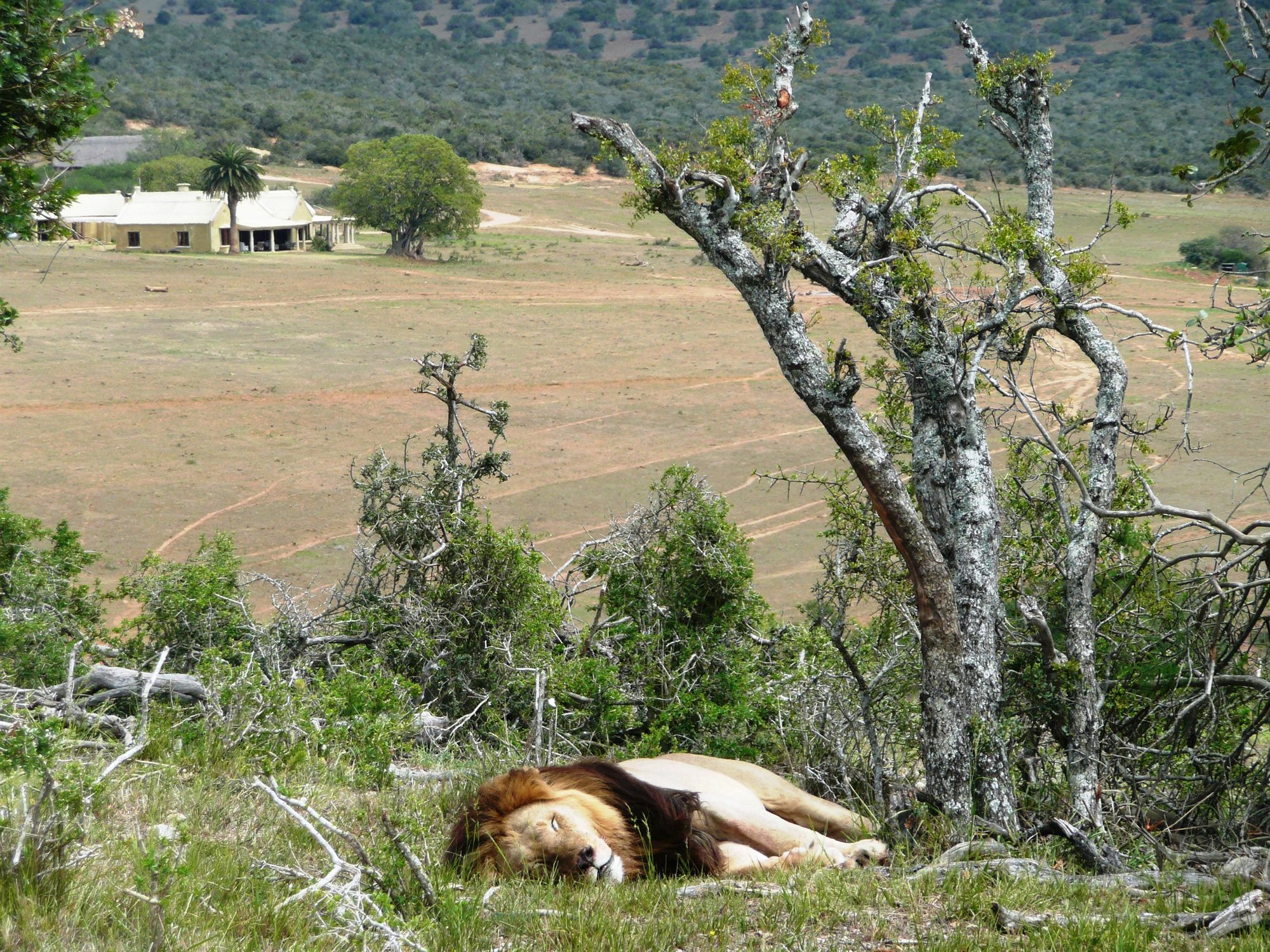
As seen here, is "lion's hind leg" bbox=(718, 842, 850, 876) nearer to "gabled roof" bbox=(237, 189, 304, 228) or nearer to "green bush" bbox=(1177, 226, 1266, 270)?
"green bush" bbox=(1177, 226, 1266, 270)

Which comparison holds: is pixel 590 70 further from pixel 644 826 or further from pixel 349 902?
pixel 349 902

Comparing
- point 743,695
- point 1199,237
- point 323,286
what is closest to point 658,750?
point 743,695

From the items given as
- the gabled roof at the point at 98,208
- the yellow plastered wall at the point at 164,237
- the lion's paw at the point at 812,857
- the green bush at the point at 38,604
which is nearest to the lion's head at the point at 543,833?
the lion's paw at the point at 812,857

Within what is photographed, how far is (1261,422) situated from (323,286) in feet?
78.0

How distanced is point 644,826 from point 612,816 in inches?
5.2

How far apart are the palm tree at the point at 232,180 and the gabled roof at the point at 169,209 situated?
1.69 ft

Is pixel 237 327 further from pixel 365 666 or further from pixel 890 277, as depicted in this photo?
pixel 890 277

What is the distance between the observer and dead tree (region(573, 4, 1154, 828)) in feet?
16.7

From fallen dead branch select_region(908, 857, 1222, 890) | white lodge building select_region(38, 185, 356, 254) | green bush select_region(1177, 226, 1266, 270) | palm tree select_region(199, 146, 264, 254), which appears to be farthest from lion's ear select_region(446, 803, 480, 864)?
palm tree select_region(199, 146, 264, 254)

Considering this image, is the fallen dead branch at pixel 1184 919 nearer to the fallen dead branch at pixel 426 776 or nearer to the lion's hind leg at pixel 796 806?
the lion's hind leg at pixel 796 806

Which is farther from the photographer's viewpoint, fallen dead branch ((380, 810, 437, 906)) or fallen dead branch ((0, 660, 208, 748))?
fallen dead branch ((0, 660, 208, 748))

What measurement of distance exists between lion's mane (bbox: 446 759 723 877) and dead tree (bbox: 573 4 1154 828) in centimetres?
123

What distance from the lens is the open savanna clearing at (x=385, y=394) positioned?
17.1m

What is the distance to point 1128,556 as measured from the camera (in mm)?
6441
